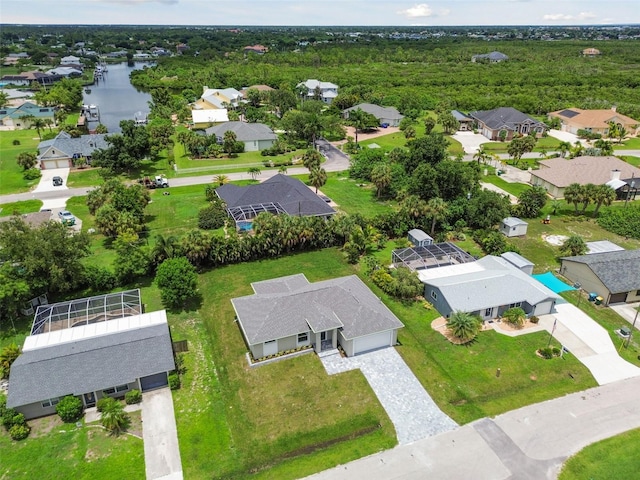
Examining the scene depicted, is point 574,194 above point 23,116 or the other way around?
the other way around

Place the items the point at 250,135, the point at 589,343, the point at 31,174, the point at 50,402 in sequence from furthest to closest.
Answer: the point at 250,135, the point at 31,174, the point at 589,343, the point at 50,402

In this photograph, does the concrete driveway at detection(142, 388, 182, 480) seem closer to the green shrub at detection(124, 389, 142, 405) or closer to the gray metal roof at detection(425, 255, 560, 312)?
the green shrub at detection(124, 389, 142, 405)

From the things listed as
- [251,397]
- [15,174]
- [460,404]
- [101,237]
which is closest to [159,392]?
[251,397]

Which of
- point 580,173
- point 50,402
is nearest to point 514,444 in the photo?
point 50,402

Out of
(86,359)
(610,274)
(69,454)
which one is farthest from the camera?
(610,274)

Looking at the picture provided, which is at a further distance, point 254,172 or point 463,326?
point 254,172

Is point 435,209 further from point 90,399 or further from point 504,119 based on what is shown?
point 504,119

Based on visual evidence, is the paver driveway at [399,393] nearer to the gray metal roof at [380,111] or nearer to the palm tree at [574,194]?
the palm tree at [574,194]
